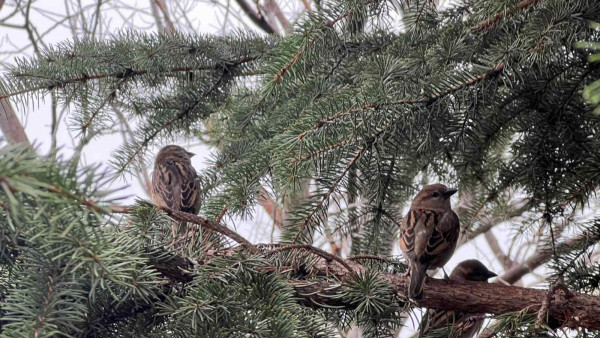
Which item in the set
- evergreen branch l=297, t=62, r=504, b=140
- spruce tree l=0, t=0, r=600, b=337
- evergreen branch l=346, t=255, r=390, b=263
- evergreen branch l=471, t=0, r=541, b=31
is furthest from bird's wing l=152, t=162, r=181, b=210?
evergreen branch l=471, t=0, r=541, b=31

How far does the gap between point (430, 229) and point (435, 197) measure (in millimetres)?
295

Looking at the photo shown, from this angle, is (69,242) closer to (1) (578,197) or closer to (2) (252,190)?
(2) (252,190)

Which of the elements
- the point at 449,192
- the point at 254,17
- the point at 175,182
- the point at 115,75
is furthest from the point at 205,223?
the point at 254,17

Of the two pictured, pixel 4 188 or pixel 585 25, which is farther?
pixel 585 25

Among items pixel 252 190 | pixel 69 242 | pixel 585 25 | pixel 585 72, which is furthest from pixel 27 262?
pixel 585 72

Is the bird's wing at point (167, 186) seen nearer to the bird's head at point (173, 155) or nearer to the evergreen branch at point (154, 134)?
the bird's head at point (173, 155)

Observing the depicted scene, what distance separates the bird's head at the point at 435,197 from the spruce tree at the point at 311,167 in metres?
0.08

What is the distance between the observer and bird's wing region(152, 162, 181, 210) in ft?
14.3

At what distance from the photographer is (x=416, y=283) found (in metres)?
2.41

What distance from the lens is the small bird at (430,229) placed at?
10.4 ft

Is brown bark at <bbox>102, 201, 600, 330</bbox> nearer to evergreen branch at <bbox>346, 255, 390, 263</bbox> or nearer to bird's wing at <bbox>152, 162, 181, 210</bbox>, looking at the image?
evergreen branch at <bbox>346, 255, 390, 263</bbox>

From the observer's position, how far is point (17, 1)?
6430mm

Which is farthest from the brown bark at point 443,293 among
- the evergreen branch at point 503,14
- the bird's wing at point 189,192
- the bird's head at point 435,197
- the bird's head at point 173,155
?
the bird's head at point 173,155

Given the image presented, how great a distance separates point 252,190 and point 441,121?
31.9 inches
